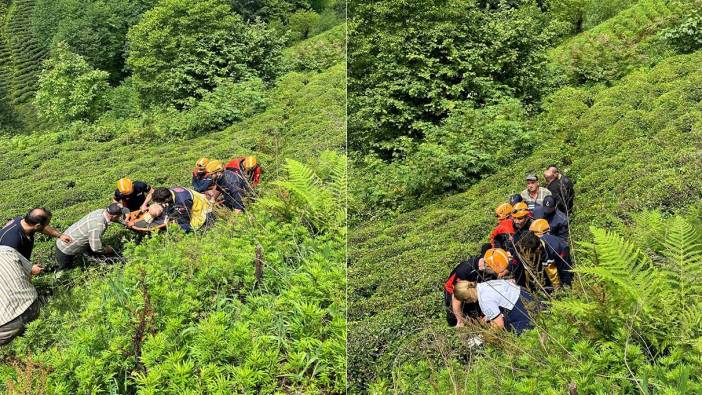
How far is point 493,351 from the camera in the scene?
8.42 feet

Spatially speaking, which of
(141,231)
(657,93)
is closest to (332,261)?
(141,231)

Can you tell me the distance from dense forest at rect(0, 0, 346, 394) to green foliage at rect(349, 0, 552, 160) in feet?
1.22

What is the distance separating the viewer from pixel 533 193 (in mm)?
4863

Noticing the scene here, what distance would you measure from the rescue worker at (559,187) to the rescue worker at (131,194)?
13.2ft

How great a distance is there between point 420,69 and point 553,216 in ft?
10.1

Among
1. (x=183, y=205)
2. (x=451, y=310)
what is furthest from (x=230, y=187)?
(x=451, y=310)

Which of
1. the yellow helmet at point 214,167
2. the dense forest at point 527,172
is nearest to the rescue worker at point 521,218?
the dense forest at point 527,172

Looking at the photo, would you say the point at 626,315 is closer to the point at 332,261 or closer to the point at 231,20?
the point at 332,261

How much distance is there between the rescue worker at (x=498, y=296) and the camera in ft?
10.4

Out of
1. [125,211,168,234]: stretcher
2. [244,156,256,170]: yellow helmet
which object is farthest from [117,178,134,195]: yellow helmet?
[244,156,256,170]: yellow helmet

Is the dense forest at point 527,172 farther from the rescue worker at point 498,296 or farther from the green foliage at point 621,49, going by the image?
the rescue worker at point 498,296

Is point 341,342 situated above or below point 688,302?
below

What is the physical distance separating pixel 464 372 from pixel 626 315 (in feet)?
2.21

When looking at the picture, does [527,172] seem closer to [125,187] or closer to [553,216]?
[553,216]
